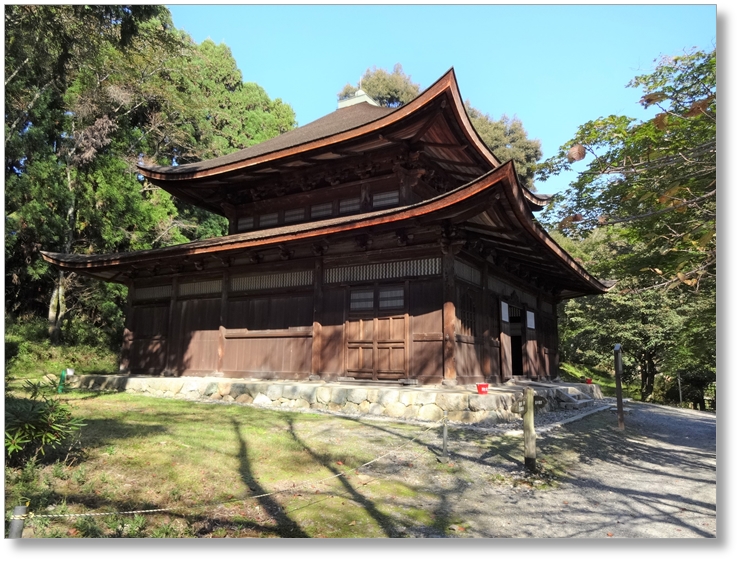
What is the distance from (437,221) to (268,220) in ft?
19.6

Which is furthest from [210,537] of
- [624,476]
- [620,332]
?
[620,332]

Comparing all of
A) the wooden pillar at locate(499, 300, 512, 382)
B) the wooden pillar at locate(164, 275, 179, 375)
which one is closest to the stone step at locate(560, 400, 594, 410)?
the wooden pillar at locate(499, 300, 512, 382)

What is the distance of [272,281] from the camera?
1229 centimetres

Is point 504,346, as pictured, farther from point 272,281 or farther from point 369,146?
point 272,281

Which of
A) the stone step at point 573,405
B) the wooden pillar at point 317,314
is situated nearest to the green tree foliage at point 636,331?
the stone step at point 573,405

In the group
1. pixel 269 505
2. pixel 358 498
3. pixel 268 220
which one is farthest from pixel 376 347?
pixel 269 505

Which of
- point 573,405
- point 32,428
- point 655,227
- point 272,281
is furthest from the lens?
point 573,405

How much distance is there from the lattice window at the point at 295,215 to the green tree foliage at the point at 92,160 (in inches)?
286

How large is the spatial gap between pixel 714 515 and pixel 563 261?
7859mm

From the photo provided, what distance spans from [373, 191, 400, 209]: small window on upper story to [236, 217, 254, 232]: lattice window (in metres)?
4.33

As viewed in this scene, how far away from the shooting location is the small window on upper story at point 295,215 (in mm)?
12946

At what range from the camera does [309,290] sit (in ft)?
38.2

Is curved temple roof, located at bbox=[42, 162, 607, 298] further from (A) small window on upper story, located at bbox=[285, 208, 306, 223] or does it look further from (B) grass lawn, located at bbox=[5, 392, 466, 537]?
(B) grass lawn, located at bbox=[5, 392, 466, 537]

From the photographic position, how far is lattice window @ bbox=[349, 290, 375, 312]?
10.9 m
